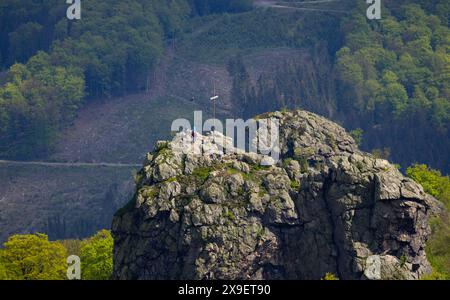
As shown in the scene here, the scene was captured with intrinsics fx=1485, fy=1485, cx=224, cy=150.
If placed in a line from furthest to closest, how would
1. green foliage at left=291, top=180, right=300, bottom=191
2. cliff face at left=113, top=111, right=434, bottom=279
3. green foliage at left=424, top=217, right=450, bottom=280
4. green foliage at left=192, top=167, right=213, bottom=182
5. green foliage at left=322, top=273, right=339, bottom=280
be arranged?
green foliage at left=424, top=217, right=450, bottom=280 < green foliage at left=291, top=180, right=300, bottom=191 < green foliage at left=192, top=167, right=213, bottom=182 < cliff face at left=113, top=111, right=434, bottom=279 < green foliage at left=322, top=273, right=339, bottom=280

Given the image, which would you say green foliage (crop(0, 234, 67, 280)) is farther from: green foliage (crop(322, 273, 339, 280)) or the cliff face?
green foliage (crop(322, 273, 339, 280))

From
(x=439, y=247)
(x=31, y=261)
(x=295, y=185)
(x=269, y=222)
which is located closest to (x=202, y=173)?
(x=269, y=222)

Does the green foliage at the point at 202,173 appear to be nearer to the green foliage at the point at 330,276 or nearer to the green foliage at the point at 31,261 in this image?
the green foliage at the point at 330,276

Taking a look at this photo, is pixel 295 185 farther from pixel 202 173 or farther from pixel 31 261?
pixel 31 261

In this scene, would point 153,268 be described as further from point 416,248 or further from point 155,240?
point 416,248

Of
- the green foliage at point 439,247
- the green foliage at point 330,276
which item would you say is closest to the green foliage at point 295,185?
the green foliage at point 330,276

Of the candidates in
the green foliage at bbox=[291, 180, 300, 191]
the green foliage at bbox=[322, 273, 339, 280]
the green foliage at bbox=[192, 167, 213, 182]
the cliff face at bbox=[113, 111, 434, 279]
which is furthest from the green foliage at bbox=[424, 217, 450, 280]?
the green foliage at bbox=[192, 167, 213, 182]
